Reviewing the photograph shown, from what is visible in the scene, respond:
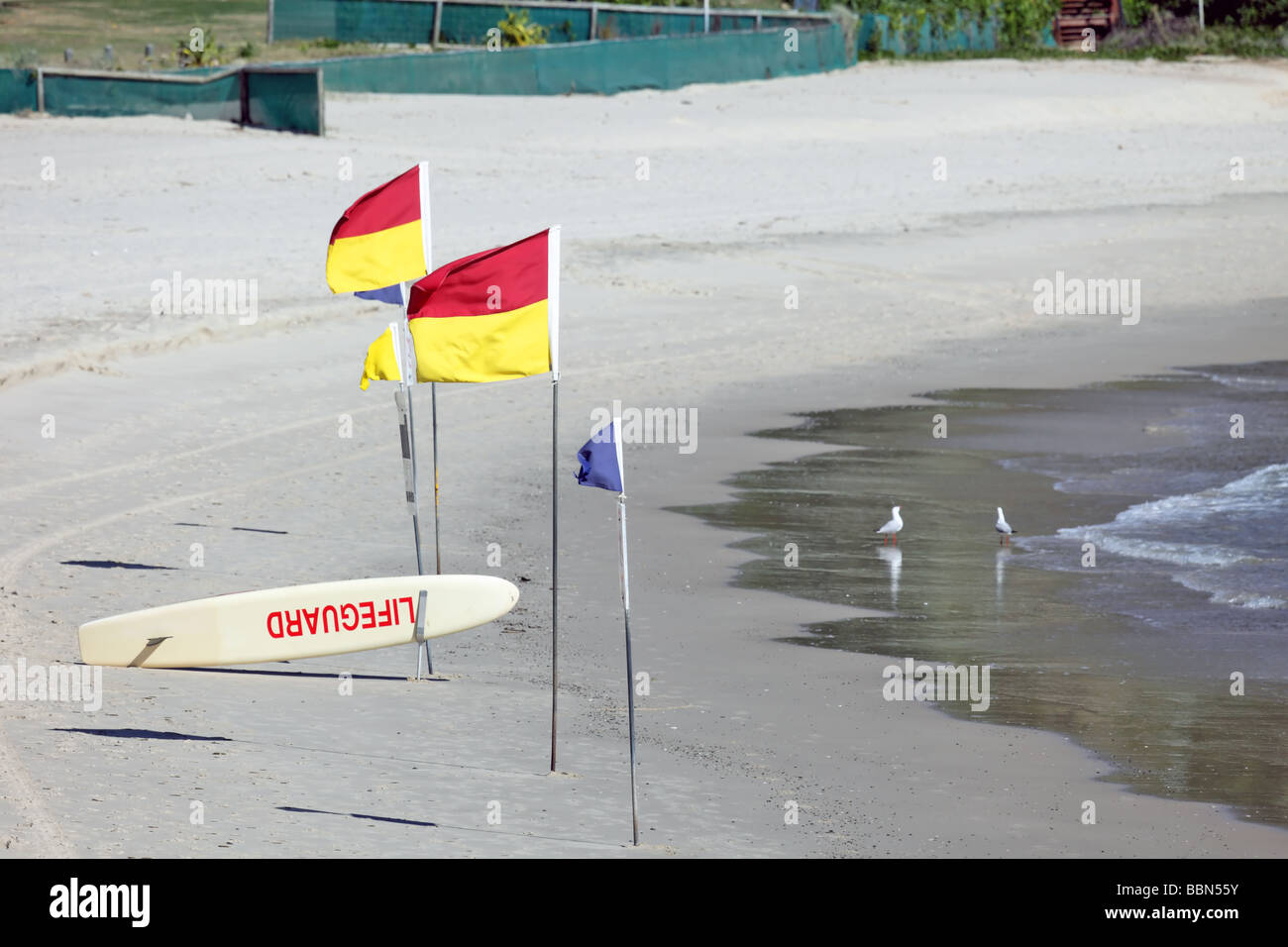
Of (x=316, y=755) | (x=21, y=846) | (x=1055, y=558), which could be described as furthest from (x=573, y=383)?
(x=21, y=846)

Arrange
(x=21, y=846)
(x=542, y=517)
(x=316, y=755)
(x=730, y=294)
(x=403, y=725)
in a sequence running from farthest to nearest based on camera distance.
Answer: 1. (x=730, y=294)
2. (x=542, y=517)
3. (x=403, y=725)
4. (x=316, y=755)
5. (x=21, y=846)

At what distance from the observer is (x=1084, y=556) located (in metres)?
14.4

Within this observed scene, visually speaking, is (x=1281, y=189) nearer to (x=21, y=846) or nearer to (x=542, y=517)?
(x=542, y=517)

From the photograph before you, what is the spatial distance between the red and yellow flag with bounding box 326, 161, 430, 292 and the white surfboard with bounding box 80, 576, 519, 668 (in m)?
2.14

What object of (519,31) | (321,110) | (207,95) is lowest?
(321,110)

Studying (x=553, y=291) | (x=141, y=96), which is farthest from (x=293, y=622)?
(x=141, y=96)

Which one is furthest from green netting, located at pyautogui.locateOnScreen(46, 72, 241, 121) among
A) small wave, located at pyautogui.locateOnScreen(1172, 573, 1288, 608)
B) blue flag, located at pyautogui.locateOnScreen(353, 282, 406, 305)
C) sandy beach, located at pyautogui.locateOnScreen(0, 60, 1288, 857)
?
small wave, located at pyautogui.locateOnScreen(1172, 573, 1288, 608)

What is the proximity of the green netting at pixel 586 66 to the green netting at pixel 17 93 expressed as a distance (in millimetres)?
6491

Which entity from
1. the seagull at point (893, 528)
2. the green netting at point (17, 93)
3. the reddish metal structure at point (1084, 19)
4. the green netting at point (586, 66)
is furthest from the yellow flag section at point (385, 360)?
the reddish metal structure at point (1084, 19)

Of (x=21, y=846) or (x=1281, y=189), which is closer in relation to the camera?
(x=21, y=846)

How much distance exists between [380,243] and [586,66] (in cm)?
2609

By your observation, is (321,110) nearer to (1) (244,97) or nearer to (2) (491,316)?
(1) (244,97)

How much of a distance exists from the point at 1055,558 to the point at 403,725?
20.5ft

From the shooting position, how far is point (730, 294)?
987 inches
